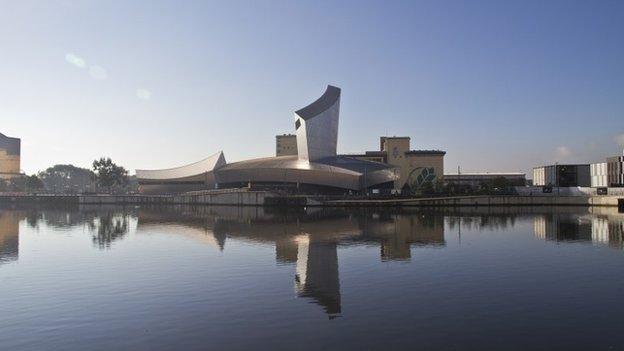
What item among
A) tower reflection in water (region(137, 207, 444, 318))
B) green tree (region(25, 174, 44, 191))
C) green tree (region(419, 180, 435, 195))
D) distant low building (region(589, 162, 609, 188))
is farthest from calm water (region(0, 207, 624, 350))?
green tree (region(25, 174, 44, 191))

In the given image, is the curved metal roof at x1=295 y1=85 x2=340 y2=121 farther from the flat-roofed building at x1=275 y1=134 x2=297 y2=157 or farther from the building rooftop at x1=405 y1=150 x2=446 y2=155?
the flat-roofed building at x1=275 y1=134 x2=297 y2=157

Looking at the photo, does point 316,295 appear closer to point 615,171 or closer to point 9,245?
point 9,245

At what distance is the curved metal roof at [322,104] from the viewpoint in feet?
384

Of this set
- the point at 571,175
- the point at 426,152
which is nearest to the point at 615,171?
the point at 571,175

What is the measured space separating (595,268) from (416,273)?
33.4 ft

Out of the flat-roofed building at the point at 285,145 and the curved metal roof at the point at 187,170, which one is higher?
the flat-roofed building at the point at 285,145

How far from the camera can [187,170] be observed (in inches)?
5369

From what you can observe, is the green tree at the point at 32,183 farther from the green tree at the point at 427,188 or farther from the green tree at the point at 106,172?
the green tree at the point at 427,188

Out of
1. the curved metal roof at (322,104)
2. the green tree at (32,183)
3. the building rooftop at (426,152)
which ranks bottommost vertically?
the green tree at (32,183)

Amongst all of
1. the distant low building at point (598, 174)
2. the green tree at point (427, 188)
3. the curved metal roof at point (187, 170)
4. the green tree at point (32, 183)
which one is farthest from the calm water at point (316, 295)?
the green tree at point (32, 183)

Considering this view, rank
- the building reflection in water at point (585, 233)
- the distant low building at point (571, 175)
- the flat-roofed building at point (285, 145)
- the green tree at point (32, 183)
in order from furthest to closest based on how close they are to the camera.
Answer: the green tree at point (32, 183) → the flat-roofed building at point (285, 145) → the distant low building at point (571, 175) → the building reflection in water at point (585, 233)

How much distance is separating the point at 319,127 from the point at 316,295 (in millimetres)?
98590

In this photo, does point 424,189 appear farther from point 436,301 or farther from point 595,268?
point 436,301

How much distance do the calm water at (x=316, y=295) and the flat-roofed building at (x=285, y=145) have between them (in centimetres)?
13055
